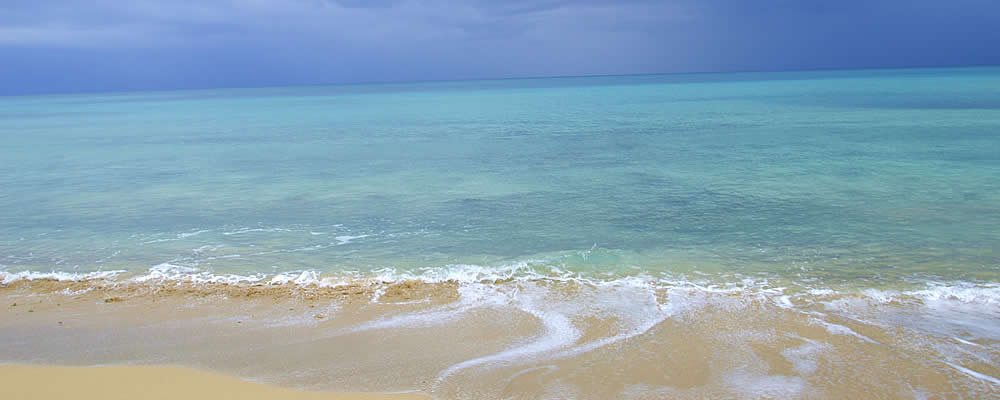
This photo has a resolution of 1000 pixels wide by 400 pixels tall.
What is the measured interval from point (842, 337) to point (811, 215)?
5.68 m

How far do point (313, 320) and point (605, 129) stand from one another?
25.2 metres

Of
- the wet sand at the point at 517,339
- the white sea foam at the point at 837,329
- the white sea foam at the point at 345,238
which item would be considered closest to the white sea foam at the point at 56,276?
the wet sand at the point at 517,339

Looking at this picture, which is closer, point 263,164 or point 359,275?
point 359,275

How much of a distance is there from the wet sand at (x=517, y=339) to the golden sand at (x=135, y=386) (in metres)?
0.15

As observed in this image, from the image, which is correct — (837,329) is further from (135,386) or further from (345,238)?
(345,238)

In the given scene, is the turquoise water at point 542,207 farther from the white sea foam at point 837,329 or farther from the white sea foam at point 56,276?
the white sea foam at point 837,329

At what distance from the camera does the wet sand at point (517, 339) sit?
5.46 m

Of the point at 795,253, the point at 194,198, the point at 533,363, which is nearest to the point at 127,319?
the point at 533,363

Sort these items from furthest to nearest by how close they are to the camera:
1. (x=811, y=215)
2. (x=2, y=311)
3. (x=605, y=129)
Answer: (x=605, y=129) < (x=811, y=215) < (x=2, y=311)

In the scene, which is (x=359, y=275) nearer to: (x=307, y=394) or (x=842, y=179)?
(x=307, y=394)

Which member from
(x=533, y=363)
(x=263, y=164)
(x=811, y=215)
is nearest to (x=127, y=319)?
(x=533, y=363)

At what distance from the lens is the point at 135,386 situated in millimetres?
5641

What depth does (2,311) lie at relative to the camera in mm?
7703

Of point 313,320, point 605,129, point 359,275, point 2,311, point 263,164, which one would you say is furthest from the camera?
point 605,129
